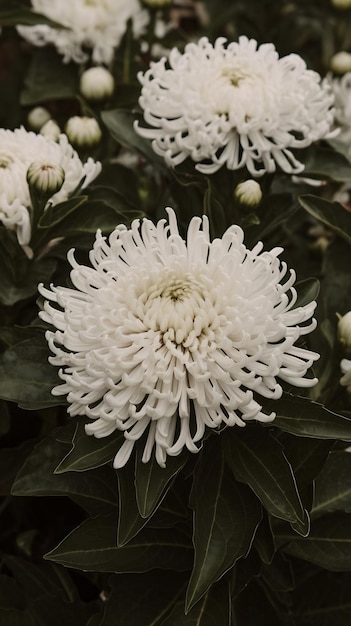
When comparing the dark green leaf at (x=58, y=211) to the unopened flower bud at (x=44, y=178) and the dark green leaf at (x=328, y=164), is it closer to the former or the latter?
the unopened flower bud at (x=44, y=178)

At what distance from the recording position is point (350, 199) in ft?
7.75

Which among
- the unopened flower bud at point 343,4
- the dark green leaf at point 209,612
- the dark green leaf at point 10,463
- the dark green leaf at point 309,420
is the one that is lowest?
the dark green leaf at point 10,463

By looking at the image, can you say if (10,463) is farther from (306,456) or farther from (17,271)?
(306,456)

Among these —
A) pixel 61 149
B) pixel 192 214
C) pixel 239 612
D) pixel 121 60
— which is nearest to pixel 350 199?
→ pixel 121 60

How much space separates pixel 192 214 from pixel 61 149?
26 cm

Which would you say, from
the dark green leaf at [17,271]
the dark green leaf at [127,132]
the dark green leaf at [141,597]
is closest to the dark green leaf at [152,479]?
the dark green leaf at [141,597]

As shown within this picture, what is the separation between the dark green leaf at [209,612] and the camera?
1211 mm

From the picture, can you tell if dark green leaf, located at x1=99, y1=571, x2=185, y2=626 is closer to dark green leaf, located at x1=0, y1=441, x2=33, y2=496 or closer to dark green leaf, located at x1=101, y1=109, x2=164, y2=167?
dark green leaf, located at x1=0, y1=441, x2=33, y2=496

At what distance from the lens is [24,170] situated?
1385mm

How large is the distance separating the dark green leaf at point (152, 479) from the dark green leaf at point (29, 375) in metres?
0.16

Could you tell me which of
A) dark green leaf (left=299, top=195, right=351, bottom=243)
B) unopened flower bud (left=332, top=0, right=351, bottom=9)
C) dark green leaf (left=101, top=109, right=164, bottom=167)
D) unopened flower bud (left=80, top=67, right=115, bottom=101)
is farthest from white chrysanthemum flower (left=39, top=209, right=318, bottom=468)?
unopened flower bud (left=332, top=0, right=351, bottom=9)

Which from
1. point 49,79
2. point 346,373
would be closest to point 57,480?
point 346,373

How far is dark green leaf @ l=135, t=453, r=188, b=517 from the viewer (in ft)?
3.45

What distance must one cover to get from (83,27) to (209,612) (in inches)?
54.4
